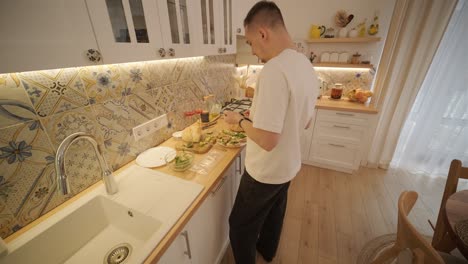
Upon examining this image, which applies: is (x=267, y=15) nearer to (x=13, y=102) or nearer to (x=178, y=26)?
(x=178, y=26)

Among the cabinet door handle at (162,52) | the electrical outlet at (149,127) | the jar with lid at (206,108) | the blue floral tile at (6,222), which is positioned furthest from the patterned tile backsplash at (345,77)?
the blue floral tile at (6,222)

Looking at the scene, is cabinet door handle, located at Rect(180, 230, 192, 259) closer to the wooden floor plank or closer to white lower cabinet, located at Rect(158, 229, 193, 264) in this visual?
white lower cabinet, located at Rect(158, 229, 193, 264)

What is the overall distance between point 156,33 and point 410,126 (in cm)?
288

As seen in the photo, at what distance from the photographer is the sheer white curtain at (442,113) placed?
176cm

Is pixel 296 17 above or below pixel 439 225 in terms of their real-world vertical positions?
above

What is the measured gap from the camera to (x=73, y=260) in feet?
2.43

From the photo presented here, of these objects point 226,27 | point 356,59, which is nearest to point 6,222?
point 226,27

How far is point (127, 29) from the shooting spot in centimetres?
69

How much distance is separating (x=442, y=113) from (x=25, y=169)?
11.0 feet

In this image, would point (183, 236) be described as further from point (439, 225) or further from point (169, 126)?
point (439, 225)

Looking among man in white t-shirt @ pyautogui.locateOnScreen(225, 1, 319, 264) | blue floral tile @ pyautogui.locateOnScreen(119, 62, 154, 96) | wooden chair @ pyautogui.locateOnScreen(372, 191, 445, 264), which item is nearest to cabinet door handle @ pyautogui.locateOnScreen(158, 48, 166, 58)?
blue floral tile @ pyautogui.locateOnScreen(119, 62, 154, 96)

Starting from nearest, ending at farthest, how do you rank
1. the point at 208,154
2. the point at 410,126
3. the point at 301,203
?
the point at 208,154, the point at 301,203, the point at 410,126

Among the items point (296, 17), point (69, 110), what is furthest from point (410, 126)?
point (69, 110)

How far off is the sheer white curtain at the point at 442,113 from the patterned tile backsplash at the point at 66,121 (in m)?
2.64
